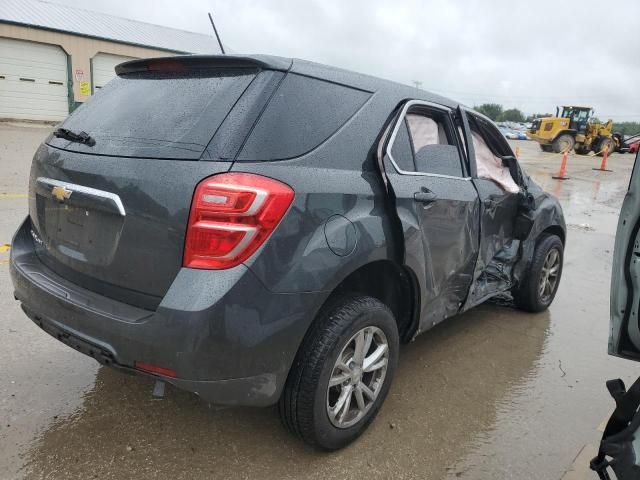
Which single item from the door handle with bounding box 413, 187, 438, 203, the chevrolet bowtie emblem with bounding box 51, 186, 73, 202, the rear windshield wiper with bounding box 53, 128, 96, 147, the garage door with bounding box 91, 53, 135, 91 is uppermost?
the garage door with bounding box 91, 53, 135, 91

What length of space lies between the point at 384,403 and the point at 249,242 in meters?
1.52

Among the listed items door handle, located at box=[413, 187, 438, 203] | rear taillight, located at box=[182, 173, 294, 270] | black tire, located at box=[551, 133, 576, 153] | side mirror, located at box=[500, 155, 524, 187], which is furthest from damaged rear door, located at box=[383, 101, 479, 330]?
black tire, located at box=[551, 133, 576, 153]

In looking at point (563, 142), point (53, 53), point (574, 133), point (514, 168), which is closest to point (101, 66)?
point (53, 53)

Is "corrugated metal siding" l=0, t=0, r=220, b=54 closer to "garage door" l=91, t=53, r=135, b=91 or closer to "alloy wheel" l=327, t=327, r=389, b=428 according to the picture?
"garage door" l=91, t=53, r=135, b=91

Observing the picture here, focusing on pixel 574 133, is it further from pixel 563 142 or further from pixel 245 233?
pixel 245 233

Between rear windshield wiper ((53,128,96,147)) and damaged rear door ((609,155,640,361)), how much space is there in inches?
87.7

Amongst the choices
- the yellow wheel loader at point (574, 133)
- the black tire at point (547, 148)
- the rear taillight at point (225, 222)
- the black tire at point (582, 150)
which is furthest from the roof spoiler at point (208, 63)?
the black tire at point (582, 150)

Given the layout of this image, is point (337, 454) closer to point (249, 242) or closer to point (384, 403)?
point (384, 403)

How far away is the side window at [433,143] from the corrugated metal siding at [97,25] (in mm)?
26536

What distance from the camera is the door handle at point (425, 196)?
2.67 meters

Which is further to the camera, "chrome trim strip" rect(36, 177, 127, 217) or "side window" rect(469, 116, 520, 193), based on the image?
"side window" rect(469, 116, 520, 193)

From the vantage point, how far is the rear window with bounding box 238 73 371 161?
207cm

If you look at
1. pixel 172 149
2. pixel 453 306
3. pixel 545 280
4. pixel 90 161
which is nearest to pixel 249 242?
pixel 172 149

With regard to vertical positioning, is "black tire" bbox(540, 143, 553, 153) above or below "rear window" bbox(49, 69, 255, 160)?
above
